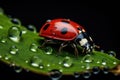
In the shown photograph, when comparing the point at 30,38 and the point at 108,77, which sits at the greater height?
the point at 30,38

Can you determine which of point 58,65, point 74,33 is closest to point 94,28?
point 74,33

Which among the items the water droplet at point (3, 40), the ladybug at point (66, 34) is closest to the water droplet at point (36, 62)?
the water droplet at point (3, 40)

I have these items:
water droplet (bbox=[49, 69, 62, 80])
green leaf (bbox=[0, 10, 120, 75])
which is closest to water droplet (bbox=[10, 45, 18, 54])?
green leaf (bbox=[0, 10, 120, 75])

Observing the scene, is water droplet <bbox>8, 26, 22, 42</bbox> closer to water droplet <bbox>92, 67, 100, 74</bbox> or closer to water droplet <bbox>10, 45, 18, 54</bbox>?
water droplet <bbox>10, 45, 18, 54</bbox>

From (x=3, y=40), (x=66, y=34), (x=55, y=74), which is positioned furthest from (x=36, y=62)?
(x=66, y=34)

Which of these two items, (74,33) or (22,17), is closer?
(74,33)

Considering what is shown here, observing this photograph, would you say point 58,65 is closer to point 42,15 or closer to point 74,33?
point 74,33

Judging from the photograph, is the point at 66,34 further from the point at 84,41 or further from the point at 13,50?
the point at 13,50
